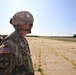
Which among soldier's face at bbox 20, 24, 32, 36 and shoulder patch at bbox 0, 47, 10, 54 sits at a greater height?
soldier's face at bbox 20, 24, 32, 36

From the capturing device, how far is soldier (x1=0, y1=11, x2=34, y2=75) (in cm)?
209

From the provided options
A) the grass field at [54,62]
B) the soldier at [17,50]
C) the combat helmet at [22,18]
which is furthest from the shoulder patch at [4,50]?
the grass field at [54,62]

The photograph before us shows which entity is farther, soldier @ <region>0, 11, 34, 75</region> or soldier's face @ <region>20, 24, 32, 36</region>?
soldier's face @ <region>20, 24, 32, 36</region>

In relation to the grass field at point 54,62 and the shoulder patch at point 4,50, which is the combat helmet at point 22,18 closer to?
the shoulder patch at point 4,50

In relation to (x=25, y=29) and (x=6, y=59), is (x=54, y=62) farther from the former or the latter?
(x=6, y=59)

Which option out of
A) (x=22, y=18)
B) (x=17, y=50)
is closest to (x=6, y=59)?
(x=17, y=50)

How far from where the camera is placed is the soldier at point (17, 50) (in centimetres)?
209

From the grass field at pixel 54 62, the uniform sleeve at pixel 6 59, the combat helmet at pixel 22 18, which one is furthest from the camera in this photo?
the grass field at pixel 54 62

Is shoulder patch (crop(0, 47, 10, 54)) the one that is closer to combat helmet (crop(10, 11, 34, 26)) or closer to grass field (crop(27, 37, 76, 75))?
combat helmet (crop(10, 11, 34, 26))

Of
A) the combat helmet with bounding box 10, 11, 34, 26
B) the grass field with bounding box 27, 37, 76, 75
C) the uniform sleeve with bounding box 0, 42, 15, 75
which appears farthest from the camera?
the grass field with bounding box 27, 37, 76, 75

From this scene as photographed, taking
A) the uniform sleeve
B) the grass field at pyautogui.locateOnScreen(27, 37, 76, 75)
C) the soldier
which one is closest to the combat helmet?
the soldier

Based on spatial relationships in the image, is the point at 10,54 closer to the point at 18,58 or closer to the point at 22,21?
the point at 18,58

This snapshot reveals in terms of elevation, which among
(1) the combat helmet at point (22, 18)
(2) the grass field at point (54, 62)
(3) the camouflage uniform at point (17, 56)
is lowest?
(2) the grass field at point (54, 62)

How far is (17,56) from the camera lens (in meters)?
2.21
